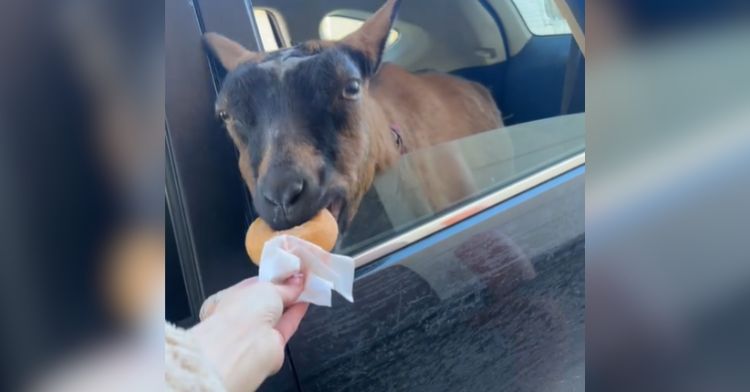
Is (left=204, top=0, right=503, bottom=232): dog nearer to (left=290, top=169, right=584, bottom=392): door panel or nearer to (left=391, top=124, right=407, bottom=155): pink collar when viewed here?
(left=391, top=124, right=407, bottom=155): pink collar

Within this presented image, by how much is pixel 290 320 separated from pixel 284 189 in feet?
0.86

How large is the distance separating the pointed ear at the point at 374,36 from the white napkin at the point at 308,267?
17.7 inches

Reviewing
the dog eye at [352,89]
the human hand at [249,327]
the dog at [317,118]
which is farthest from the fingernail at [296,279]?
the dog eye at [352,89]

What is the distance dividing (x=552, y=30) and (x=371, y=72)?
0.66 metres

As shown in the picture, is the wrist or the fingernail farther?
the fingernail

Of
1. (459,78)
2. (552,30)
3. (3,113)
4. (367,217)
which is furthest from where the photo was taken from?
(552,30)

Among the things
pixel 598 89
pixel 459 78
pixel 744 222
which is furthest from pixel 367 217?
pixel 744 222

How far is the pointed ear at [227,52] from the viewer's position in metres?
1.46

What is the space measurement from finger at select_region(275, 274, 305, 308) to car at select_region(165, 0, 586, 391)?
0.07 m

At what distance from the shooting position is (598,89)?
1.02m

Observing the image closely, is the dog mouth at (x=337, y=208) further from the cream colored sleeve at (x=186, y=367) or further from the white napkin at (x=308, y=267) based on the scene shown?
the cream colored sleeve at (x=186, y=367)

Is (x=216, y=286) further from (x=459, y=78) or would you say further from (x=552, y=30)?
(x=552, y=30)

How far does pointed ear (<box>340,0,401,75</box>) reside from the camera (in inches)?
61.7

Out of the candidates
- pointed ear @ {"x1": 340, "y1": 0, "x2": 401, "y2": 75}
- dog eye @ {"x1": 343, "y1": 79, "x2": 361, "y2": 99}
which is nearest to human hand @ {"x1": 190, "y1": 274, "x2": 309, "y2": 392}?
dog eye @ {"x1": 343, "y1": 79, "x2": 361, "y2": 99}
